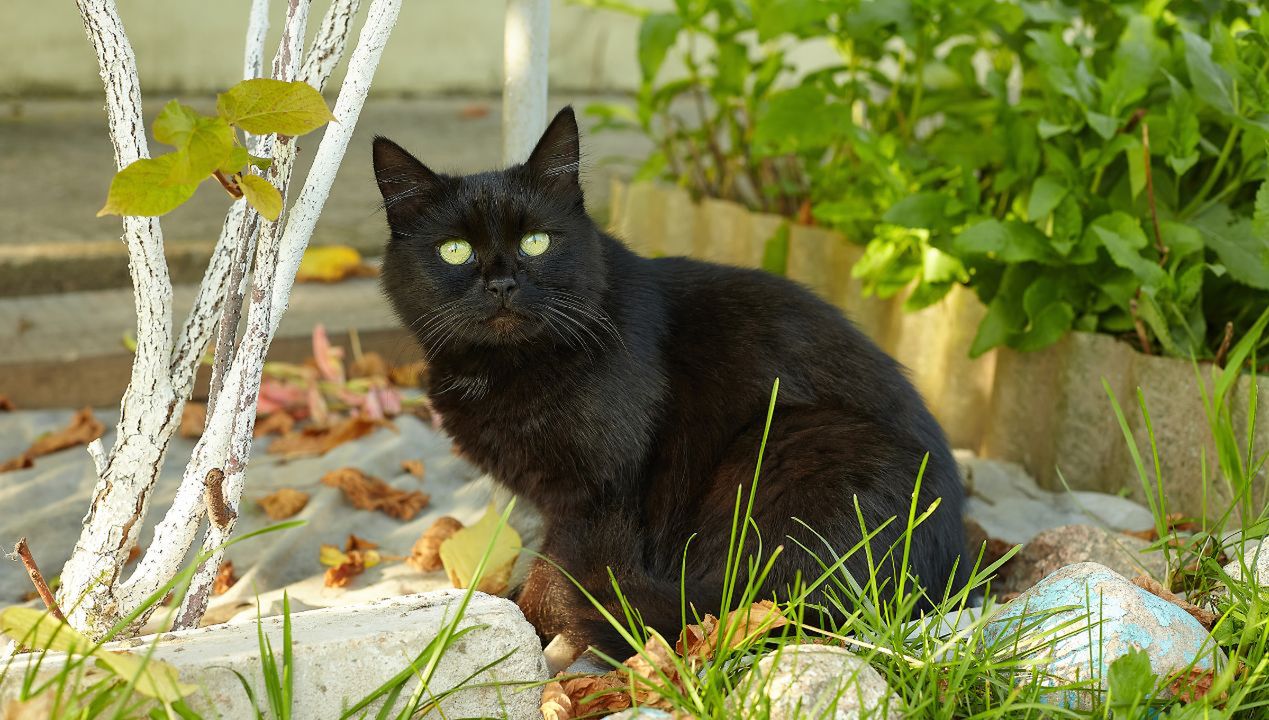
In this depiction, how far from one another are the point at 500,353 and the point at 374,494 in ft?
2.93

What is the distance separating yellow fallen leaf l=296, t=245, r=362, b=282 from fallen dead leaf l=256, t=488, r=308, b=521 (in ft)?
5.53

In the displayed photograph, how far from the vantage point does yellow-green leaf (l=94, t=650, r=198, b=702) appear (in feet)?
4.57

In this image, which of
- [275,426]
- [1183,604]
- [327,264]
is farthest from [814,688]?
[327,264]

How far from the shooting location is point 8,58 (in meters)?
5.91

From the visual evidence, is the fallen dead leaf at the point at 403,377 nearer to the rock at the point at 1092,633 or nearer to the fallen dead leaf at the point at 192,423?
the fallen dead leaf at the point at 192,423

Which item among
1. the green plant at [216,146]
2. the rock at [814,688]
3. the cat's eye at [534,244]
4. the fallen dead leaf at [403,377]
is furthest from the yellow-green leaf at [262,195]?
the fallen dead leaf at [403,377]

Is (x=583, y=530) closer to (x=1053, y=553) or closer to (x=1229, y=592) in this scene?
(x=1053, y=553)

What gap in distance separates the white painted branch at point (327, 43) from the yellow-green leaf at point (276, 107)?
0.92ft

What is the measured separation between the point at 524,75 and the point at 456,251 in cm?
64

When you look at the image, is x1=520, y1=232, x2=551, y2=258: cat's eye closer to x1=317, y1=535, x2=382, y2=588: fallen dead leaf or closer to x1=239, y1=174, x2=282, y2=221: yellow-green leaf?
x1=239, y1=174, x2=282, y2=221: yellow-green leaf

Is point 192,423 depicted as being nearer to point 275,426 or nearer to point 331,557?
point 275,426

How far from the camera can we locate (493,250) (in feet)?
6.98

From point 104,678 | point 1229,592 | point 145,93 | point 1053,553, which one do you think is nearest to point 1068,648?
point 1229,592

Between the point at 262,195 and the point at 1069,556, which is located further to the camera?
the point at 1069,556
